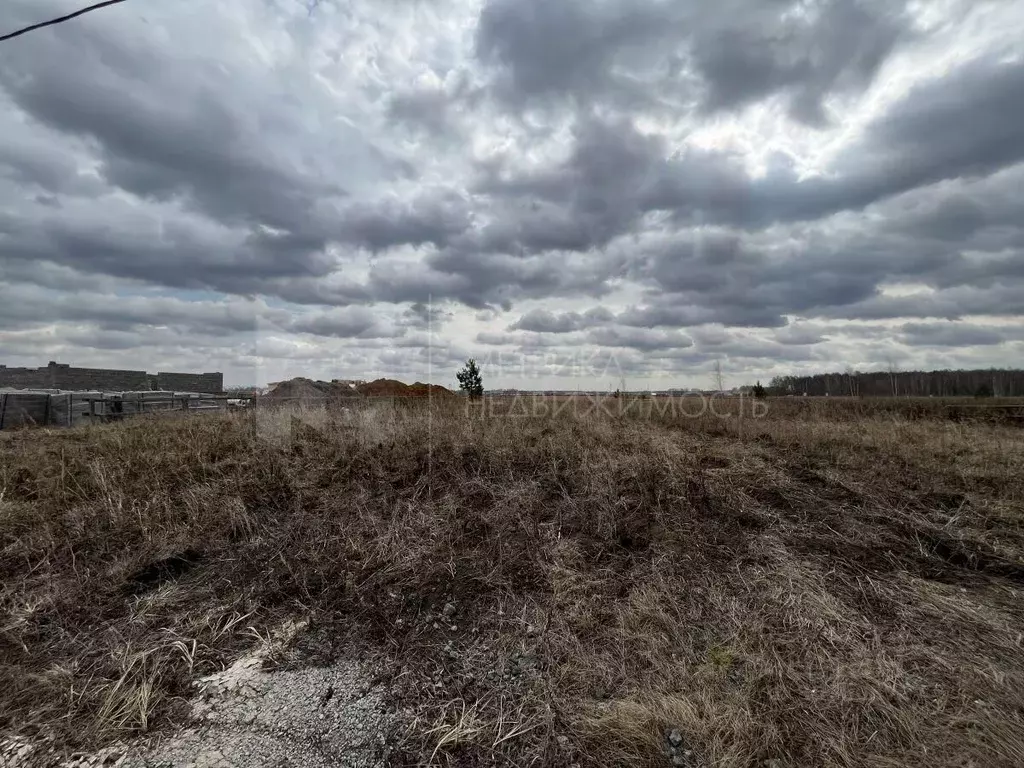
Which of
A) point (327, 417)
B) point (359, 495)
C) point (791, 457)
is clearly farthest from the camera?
point (327, 417)

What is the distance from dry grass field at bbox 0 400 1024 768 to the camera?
2.26m

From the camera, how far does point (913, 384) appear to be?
4428 cm

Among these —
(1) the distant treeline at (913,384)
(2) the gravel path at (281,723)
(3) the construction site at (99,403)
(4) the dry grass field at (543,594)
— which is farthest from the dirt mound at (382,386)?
(1) the distant treeline at (913,384)

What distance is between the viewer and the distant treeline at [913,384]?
39.9 metres

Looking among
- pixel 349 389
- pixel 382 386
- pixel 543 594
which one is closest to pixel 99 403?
pixel 349 389

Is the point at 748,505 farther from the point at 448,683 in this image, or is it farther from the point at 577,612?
the point at 448,683

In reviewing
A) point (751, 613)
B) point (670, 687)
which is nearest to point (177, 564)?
point (670, 687)

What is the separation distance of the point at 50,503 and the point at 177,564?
2.09m

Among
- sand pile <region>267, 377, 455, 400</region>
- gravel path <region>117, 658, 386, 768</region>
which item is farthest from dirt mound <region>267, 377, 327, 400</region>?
gravel path <region>117, 658, 386, 768</region>

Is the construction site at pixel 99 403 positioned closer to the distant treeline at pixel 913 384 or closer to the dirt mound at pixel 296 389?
the dirt mound at pixel 296 389

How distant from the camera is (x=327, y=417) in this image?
327 inches

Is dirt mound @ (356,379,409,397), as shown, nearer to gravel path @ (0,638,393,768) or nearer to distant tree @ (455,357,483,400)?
distant tree @ (455,357,483,400)

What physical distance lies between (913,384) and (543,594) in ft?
191

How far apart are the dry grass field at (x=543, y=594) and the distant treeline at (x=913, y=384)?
4091cm
